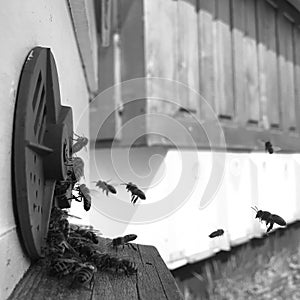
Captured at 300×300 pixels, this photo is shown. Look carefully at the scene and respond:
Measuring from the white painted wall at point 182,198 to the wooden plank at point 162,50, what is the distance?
294 millimetres

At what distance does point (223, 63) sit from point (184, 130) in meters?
1.02

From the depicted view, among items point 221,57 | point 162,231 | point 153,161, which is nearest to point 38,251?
point 153,161

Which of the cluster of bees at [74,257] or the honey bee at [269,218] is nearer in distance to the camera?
the cluster of bees at [74,257]

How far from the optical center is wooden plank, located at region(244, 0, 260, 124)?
4.62m

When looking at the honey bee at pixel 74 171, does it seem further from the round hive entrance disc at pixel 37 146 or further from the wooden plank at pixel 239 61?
the wooden plank at pixel 239 61

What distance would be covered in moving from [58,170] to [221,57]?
3321mm

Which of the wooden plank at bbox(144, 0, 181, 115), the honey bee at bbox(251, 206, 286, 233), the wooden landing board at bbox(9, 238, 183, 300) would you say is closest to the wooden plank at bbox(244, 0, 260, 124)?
the wooden plank at bbox(144, 0, 181, 115)

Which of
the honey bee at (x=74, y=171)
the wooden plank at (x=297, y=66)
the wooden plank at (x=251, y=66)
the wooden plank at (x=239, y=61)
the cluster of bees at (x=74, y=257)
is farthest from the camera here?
the wooden plank at (x=297, y=66)

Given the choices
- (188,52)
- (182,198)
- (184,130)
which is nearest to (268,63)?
(188,52)

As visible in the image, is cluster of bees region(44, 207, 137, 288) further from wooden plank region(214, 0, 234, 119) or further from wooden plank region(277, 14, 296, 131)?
wooden plank region(277, 14, 296, 131)

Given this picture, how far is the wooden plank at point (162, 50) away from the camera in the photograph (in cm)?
300

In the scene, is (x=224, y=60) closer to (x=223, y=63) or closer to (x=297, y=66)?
(x=223, y=63)

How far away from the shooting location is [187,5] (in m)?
3.51

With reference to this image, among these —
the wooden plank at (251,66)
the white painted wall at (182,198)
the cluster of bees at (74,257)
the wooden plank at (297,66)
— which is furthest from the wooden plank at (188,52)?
the wooden plank at (297,66)
